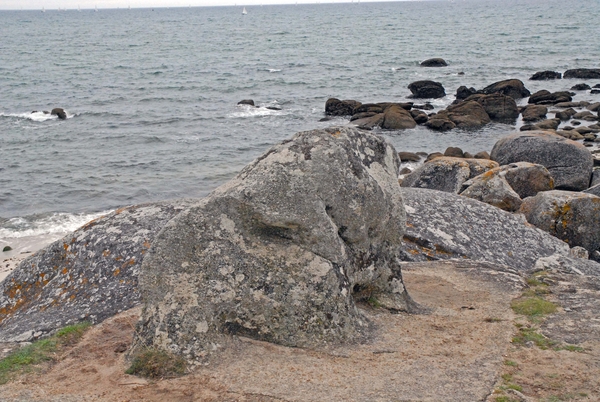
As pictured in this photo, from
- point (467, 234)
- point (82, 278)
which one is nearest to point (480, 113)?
point (467, 234)

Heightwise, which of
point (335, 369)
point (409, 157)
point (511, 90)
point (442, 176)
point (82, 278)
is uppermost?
point (335, 369)

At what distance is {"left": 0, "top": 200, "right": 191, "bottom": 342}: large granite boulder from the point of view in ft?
33.5

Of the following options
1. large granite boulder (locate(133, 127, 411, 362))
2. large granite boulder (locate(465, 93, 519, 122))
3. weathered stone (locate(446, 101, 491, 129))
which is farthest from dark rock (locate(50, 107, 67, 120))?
large granite boulder (locate(133, 127, 411, 362))

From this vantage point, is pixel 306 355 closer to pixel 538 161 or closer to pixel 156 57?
pixel 538 161

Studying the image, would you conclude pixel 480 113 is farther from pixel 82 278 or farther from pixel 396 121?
pixel 82 278

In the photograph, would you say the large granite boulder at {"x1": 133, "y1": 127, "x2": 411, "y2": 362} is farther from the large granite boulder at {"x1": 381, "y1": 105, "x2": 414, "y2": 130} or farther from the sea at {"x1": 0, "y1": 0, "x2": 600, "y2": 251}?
the large granite boulder at {"x1": 381, "y1": 105, "x2": 414, "y2": 130}

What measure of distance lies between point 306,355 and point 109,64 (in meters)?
91.3

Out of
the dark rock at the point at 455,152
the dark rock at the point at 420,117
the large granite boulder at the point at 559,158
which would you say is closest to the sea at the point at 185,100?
the dark rock at the point at 420,117

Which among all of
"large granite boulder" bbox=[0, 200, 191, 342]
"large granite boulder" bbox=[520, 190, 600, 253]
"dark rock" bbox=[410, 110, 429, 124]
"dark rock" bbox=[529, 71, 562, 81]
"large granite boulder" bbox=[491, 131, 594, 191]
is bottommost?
"dark rock" bbox=[410, 110, 429, 124]

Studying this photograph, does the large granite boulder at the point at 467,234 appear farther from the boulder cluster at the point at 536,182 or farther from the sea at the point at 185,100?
the sea at the point at 185,100

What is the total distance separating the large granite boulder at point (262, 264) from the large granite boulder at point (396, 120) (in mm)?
37694

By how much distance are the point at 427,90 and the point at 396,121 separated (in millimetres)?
13695

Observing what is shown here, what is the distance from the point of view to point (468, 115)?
46750 millimetres

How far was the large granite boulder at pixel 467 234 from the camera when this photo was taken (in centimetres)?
1380
